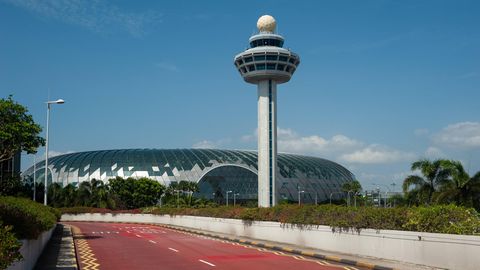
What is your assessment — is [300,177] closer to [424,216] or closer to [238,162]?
[238,162]

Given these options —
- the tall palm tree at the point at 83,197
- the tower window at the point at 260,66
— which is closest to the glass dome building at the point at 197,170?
the tall palm tree at the point at 83,197

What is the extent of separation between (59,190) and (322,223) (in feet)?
267

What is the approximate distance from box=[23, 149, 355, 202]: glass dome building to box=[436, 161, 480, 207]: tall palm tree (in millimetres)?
83838

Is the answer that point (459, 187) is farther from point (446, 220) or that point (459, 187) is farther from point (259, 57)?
point (259, 57)

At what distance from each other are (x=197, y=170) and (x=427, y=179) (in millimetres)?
90640

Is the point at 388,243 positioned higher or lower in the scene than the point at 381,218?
lower

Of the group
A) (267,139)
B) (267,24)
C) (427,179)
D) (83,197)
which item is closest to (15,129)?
(427,179)

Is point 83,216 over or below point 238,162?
below

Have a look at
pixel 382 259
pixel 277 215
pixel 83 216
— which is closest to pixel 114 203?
pixel 83 216

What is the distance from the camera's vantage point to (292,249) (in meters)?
27.8

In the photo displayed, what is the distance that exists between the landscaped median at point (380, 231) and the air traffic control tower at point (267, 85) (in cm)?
4714

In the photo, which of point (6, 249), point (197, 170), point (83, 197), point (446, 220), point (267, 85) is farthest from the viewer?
point (197, 170)

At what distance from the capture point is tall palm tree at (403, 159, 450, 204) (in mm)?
38844

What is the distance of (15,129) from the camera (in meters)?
26.6
